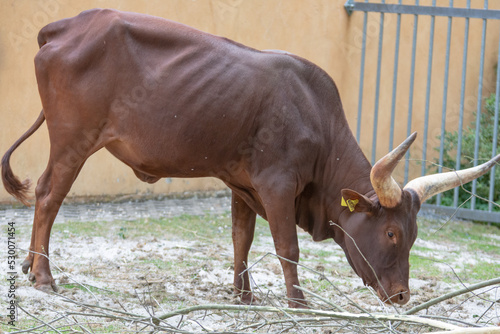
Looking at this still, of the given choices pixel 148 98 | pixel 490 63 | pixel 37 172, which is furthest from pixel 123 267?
pixel 490 63

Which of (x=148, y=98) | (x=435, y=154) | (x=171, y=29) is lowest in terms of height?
(x=435, y=154)

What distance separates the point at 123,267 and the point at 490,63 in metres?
7.47

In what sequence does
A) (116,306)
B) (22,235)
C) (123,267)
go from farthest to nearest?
(22,235) < (123,267) < (116,306)

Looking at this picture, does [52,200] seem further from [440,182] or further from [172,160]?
[440,182]

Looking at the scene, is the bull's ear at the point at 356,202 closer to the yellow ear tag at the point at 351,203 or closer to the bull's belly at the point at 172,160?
the yellow ear tag at the point at 351,203

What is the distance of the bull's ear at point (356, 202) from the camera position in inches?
191

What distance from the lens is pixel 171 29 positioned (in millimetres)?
5281

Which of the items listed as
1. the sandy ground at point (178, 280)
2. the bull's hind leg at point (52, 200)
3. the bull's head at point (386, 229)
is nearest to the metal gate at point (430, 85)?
the sandy ground at point (178, 280)

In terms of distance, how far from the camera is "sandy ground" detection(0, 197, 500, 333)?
15.6 ft

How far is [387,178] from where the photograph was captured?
4750mm

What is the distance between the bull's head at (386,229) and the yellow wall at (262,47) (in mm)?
4660

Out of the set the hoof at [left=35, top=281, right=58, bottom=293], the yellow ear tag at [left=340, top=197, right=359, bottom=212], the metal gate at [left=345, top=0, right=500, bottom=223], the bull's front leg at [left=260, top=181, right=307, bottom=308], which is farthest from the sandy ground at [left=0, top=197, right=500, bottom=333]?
the metal gate at [left=345, top=0, right=500, bottom=223]

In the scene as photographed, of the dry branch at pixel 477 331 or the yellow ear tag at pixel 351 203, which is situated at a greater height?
the dry branch at pixel 477 331

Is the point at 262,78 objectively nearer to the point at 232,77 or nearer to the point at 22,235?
the point at 232,77
